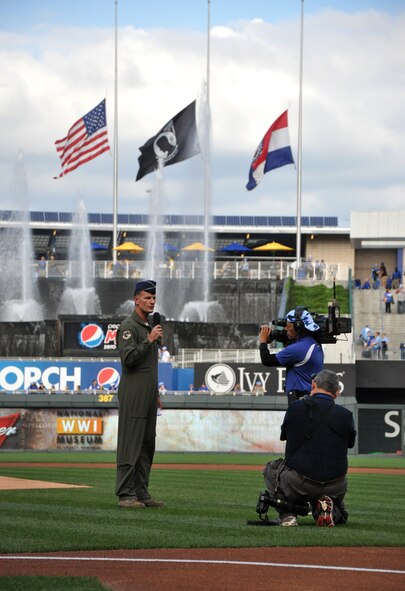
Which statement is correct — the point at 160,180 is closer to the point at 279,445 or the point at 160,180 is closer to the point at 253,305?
the point at 253,305

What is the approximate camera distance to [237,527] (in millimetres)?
9836

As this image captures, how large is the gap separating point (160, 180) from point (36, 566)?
47.7 m

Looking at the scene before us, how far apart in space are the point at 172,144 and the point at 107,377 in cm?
1578

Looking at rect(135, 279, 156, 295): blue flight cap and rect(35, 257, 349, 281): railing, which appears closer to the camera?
rect(135, 279, 156, 295): blue flight cap

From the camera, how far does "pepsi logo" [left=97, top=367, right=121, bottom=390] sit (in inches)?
1576

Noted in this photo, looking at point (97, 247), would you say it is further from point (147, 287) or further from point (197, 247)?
point (147, 287)

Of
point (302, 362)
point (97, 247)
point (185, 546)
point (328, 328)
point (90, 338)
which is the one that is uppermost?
point (97, 247)

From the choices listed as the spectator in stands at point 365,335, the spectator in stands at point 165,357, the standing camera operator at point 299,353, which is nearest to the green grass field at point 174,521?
the standing camera operator at point 299,353

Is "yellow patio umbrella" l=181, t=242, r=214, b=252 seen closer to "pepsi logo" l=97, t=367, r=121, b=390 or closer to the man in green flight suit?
"pepsi logo" l=97, t=367, r=121, b=390

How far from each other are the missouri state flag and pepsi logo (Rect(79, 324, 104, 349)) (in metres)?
11.5

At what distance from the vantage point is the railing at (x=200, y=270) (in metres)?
53.1

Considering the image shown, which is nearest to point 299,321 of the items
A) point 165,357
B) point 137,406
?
point 137,406

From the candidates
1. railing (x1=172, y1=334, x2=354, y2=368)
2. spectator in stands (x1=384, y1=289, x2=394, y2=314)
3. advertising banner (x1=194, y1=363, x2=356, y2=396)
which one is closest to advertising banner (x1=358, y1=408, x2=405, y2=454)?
advertising banner (x1=194, y1=363, x2=356, y2=396)

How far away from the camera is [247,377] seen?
38688 mm
